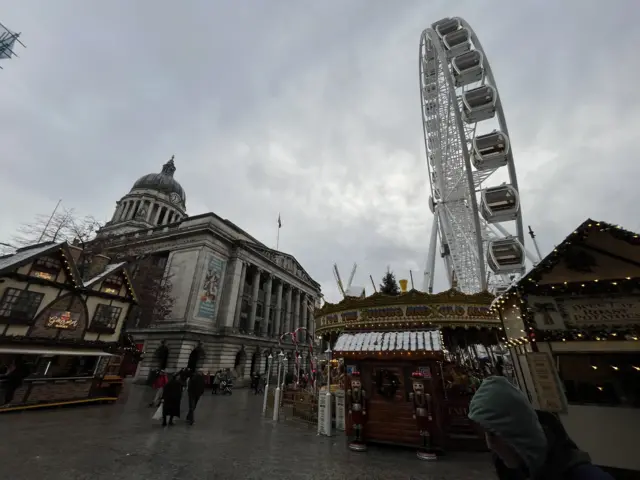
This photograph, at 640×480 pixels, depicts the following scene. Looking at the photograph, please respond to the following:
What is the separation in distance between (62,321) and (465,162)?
2236 centimetres

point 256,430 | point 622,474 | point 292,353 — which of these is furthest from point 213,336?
point 622,474

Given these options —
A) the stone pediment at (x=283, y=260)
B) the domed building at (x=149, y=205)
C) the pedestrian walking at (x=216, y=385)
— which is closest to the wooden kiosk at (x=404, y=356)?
the pedestrian walking at (x=216, y=385)

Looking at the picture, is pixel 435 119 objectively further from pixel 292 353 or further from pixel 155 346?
pixel 292 353

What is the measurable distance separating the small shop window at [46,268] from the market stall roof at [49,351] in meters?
3.02

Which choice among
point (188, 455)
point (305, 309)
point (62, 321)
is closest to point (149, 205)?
point (305, 309)

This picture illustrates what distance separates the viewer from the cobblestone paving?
6.16 m

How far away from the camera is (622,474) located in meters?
5.62

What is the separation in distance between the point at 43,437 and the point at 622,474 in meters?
14.0

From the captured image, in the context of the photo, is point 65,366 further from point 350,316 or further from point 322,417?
point 350,316

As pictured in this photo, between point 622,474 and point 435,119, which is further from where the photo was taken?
point 435,119

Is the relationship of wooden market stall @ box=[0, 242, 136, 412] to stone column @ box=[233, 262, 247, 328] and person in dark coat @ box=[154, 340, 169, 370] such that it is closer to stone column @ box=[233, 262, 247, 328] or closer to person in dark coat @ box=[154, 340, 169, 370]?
person in dark coat @ box=[154, 340, 169, 370]

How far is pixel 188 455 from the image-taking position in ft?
23.9

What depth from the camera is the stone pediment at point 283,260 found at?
43.2m

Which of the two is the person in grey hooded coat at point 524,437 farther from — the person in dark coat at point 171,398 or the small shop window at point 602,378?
the person in dark coat at point 171,398
